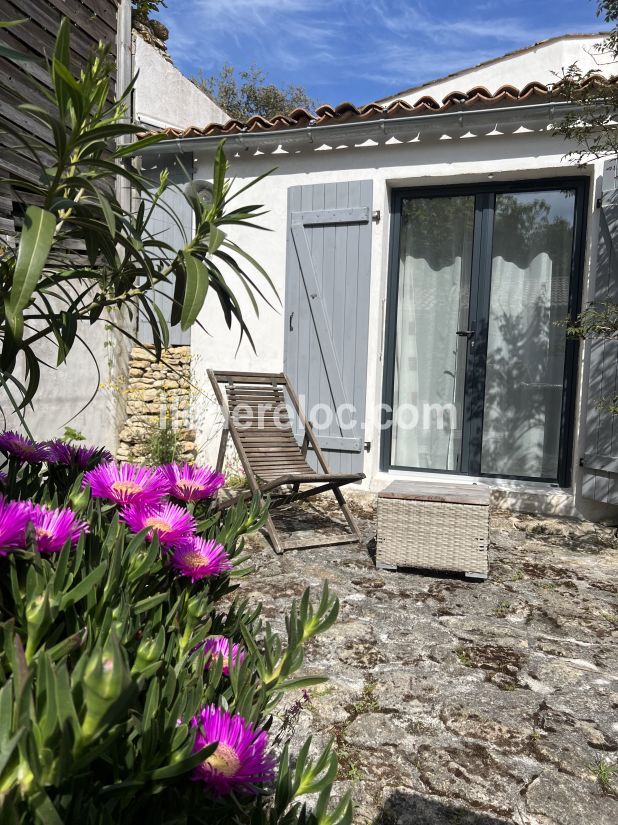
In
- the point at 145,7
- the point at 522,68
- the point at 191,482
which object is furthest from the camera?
the point at 522,68

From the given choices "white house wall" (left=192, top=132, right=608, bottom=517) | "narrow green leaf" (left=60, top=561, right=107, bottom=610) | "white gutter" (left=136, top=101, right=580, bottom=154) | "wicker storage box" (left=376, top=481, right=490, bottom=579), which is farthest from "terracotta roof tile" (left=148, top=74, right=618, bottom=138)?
"narrow green leaf" (left=60, top=561, right=107, bottom=610)

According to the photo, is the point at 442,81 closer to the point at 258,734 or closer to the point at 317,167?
the point at 317,167

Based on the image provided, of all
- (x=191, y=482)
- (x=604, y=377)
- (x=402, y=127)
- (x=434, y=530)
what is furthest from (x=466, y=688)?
(x=402, y=127)

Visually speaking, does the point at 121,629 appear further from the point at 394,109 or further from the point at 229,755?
the point at 394,109

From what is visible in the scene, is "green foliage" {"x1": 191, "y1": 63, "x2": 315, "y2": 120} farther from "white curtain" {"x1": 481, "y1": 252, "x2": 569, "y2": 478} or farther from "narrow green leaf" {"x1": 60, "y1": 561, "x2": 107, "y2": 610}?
Answer: "narrow green leaf" {"x1": 60, "y1": 561, "x2": 107, "y2": 610}

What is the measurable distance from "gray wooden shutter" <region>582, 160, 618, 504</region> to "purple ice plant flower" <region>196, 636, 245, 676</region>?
14.0ft

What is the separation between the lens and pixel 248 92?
19.8m

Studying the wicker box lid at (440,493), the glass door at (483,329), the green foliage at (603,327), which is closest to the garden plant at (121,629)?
the wicker box lid at (440,493)

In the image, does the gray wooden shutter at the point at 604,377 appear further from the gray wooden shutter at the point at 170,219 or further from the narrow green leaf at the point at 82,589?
the narrow green leaf at the point at 82,589

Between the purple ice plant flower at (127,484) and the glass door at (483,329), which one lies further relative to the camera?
the glass door at (483,329)

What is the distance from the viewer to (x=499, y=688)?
234cm

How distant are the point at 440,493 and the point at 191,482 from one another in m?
2.79

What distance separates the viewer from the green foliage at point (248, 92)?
19.5 metres

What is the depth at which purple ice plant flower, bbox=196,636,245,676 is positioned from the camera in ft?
2.56
